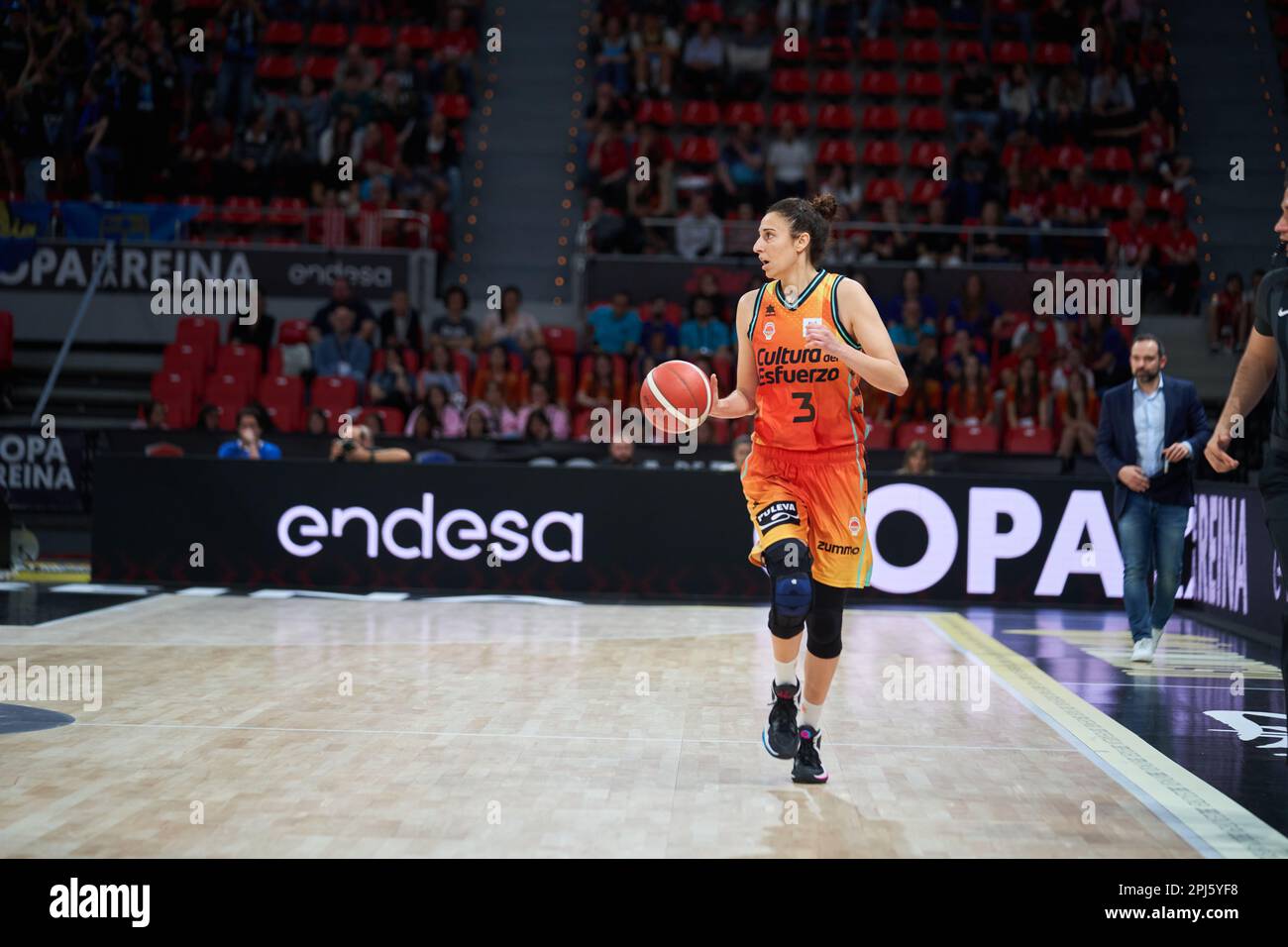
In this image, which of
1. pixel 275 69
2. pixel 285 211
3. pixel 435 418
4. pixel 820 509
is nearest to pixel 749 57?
pixel 275 69

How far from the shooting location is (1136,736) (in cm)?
622

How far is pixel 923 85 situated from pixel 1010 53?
1.37 metres

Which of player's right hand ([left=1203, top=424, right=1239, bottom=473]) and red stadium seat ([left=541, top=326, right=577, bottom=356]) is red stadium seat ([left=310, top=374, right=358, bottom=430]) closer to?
red stadium seat ([left=541, top=326, right=577, bottom=356])

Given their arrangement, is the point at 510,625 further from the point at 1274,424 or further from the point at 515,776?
the point at 1274,424

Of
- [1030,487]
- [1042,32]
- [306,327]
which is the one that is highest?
[1042,32]

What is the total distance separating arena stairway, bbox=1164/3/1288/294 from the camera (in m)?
19.0

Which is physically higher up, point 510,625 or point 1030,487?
point 1030,487

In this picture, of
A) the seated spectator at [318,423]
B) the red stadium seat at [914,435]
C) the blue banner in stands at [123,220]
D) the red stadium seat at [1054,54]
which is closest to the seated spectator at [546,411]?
the seated spectator at [318,423]

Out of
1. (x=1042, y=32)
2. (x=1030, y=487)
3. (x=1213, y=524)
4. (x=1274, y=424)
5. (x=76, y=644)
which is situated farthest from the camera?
(x=1042, y=32)

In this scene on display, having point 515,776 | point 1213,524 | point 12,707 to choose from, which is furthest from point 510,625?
point 1213,524

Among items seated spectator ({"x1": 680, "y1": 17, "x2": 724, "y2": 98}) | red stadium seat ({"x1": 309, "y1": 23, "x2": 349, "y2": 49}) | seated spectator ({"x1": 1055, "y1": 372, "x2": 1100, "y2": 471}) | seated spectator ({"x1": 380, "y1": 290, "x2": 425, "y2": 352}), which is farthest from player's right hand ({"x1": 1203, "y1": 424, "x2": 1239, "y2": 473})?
red stadium seat ({"x1": 309, "y1": 23, "x2": 349, "y2": 49})

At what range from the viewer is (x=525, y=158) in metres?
20.7

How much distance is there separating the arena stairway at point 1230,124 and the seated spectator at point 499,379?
881 cm

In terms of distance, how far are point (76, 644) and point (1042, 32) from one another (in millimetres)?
17258
